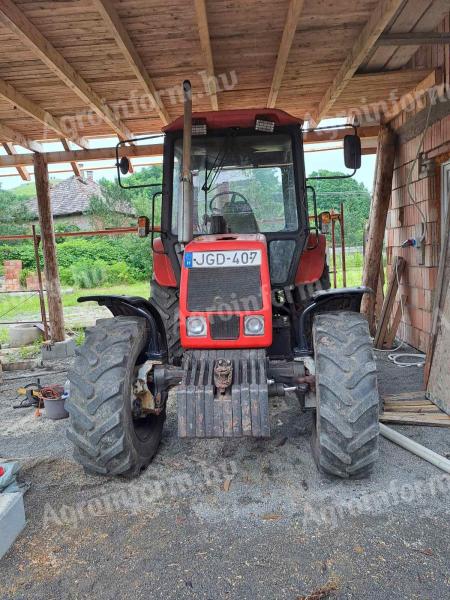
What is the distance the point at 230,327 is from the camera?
129 inches

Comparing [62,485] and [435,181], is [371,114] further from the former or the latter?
[62,485]

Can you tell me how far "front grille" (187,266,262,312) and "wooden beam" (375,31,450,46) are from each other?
3309 mm

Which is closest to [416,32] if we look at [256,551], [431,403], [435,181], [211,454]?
[435,181]

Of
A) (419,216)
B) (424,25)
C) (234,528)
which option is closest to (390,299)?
(419,216)

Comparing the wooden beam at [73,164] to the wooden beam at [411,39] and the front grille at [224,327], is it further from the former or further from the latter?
the front grille at [224,327]

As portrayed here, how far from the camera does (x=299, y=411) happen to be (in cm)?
445

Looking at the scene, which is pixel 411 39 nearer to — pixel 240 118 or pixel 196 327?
pixel 240 118

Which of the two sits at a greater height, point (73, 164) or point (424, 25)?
point (424, 25)

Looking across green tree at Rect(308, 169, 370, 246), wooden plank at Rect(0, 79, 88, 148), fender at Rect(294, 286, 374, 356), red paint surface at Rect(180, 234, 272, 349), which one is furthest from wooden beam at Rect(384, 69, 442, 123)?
green tree at Rect(308, 169, 370, 246)

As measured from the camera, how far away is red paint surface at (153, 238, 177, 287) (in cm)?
411

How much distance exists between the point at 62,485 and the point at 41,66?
411 cm

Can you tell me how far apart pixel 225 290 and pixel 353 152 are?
177 cm

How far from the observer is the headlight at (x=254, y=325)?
10.7 ft

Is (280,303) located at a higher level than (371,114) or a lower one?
lower
